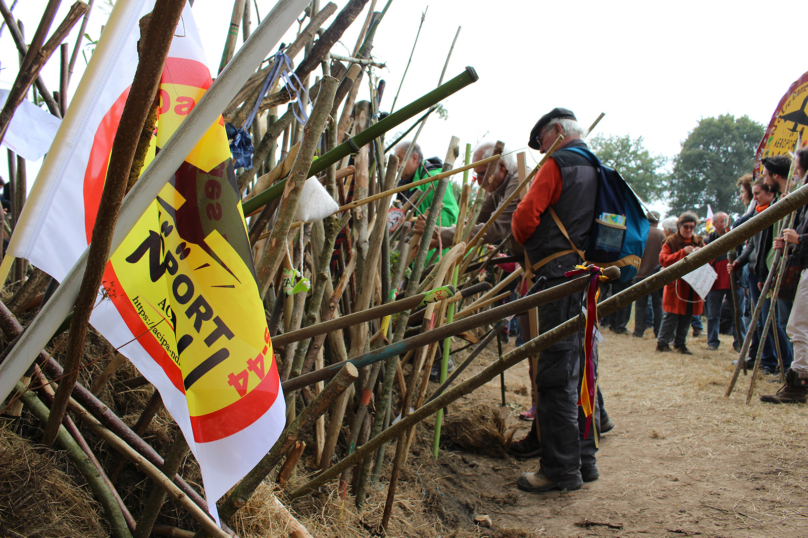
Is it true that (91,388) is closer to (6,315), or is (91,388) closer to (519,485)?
(6,315)

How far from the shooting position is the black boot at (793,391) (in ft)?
12.3

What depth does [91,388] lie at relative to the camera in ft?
4.80

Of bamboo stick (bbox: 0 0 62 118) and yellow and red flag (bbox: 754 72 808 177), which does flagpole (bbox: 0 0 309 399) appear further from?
yellow and red flag (bbox: 754 72 808 177)

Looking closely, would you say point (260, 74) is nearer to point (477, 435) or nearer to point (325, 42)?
point (325, 42)

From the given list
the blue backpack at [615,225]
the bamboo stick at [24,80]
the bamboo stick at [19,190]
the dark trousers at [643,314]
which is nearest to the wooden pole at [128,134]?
the bamboo stick at [24,80]

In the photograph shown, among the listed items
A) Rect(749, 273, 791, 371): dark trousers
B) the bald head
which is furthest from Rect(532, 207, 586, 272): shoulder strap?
the bald head

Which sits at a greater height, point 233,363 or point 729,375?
point 233,363

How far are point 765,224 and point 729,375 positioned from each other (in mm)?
5028

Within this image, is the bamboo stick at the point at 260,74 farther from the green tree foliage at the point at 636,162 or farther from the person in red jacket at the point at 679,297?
the green tree foliage at the point at 636,162

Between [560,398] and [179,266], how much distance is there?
2.08m

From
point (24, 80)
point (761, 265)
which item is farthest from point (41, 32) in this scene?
point (761, 265)

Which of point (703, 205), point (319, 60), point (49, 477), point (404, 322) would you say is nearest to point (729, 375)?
point (404, 322)

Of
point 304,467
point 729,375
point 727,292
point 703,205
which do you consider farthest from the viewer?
point 703,205

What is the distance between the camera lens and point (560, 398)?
2.50 metres
